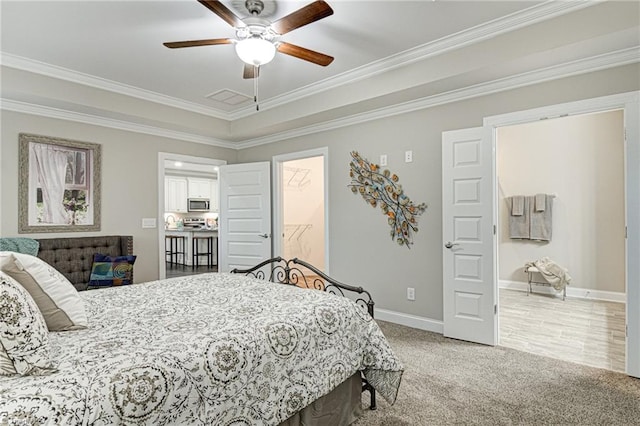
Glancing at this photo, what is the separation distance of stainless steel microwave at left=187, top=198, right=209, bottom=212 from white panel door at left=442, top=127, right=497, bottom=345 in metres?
7.58

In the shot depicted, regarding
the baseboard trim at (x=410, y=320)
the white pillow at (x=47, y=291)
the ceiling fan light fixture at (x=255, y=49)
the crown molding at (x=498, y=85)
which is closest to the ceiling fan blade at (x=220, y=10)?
the ceiling fan light fixture at (x=255, y=49)

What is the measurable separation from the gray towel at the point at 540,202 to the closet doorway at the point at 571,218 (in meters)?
0.13

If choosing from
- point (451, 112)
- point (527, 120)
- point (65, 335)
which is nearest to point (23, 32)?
point (65, 335)

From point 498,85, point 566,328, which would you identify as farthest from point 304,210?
point 566,328

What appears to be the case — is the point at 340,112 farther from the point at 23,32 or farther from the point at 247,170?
the point at 23,32

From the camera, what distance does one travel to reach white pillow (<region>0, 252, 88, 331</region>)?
1.42 meters

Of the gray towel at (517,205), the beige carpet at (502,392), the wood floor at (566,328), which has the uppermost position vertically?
the gray towel at (517,205)

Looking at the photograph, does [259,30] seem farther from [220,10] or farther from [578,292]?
[578,292]

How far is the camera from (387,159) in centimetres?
398

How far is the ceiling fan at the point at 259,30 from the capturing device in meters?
2.03

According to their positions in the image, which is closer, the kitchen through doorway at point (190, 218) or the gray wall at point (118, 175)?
the gray wall at point (118, 175)

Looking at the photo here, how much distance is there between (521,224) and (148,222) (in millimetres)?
5434

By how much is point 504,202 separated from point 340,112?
3.41m

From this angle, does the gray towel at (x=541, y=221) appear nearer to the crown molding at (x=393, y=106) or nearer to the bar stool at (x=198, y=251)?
the crown molding at (x=393, y=106)
